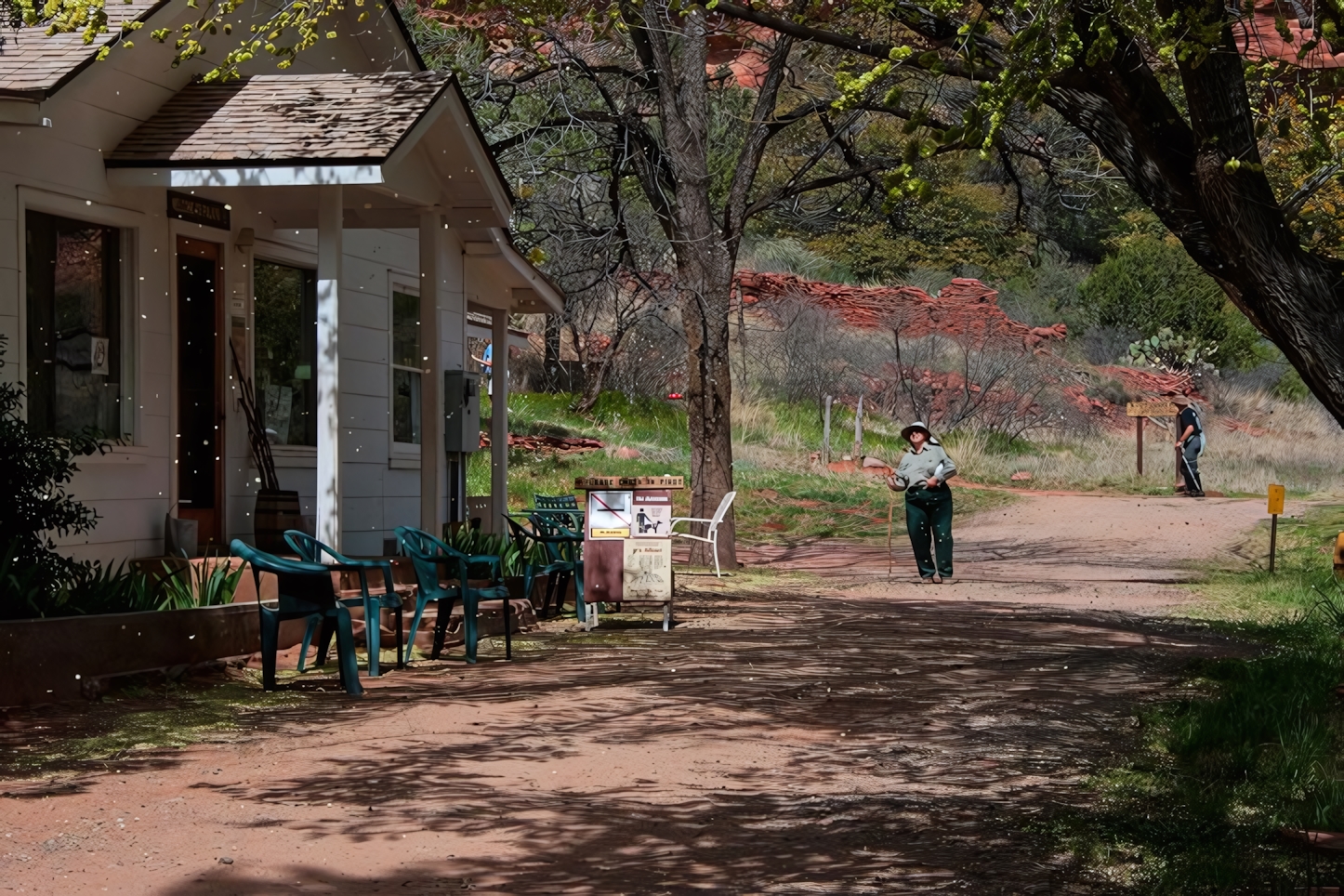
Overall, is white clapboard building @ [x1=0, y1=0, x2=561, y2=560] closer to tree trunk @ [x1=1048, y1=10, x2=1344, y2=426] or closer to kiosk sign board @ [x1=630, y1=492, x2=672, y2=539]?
kiosk sign board @ [x1=630, y1=492, x2=672, y2=539]

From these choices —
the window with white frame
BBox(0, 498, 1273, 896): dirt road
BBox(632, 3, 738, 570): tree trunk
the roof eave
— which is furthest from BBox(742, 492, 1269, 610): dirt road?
BBox(0, 498, 1273, 896): dirt road

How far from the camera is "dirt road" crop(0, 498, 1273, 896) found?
5.38m

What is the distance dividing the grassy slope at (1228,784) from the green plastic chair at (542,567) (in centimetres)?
512

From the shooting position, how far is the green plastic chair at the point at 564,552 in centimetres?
1312

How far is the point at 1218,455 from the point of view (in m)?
36.7

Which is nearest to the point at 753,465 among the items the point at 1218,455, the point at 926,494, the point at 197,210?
the point at 1218,455

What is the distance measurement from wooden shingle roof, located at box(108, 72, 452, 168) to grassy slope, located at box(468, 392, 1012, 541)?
1355 cm

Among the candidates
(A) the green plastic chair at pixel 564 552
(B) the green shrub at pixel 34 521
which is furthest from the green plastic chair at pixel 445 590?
(B) the green shrub at pixel 34 521

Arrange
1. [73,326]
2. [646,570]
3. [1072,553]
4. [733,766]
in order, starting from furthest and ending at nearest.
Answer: [1072,553], [646,570], [73,326], [733,766]

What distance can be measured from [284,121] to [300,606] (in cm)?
413

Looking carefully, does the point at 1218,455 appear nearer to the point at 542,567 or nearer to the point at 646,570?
the point at 542,567

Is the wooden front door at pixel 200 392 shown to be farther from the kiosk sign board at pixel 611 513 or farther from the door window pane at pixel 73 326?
the kiosk sign board at pixel 611 513

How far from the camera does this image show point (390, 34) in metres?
15.9

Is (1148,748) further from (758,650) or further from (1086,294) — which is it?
(1086,294)
